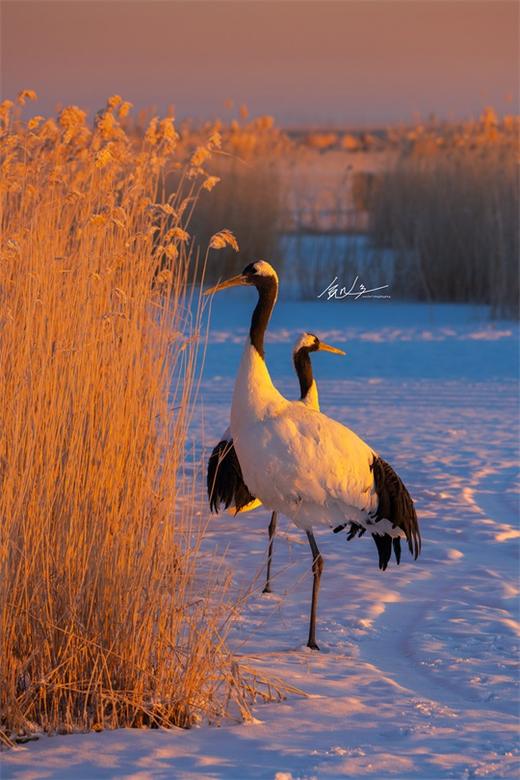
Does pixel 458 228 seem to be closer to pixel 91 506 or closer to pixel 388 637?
pixel 388 637

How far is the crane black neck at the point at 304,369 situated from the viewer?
6066 mm

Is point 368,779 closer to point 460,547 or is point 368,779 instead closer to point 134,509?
point 134,509

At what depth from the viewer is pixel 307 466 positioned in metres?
4.96

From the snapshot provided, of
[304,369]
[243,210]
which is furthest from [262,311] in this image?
[243,210]

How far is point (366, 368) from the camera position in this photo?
12.1 meters

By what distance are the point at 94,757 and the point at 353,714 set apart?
859 millimetres

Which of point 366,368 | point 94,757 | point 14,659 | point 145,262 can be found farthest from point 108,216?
point 366,368

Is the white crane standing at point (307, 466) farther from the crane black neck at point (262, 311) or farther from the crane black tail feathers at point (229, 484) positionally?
the crane black tail feathers at point (229, 484)

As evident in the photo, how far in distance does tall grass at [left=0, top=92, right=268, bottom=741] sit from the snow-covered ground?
→ 0.49 ft

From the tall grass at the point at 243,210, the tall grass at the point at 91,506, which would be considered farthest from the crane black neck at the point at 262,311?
the tall grass at the point at 243,210

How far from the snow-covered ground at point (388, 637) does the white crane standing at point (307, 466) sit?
29 centimetres

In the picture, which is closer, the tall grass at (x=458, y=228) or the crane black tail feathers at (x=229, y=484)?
the crane black tail feathers at (x=229, y=484)

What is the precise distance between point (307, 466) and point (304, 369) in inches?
47.5

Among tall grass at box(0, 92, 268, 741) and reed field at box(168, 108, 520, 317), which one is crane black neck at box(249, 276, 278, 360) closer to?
tall grass at box(0, 92, 268, 741)
